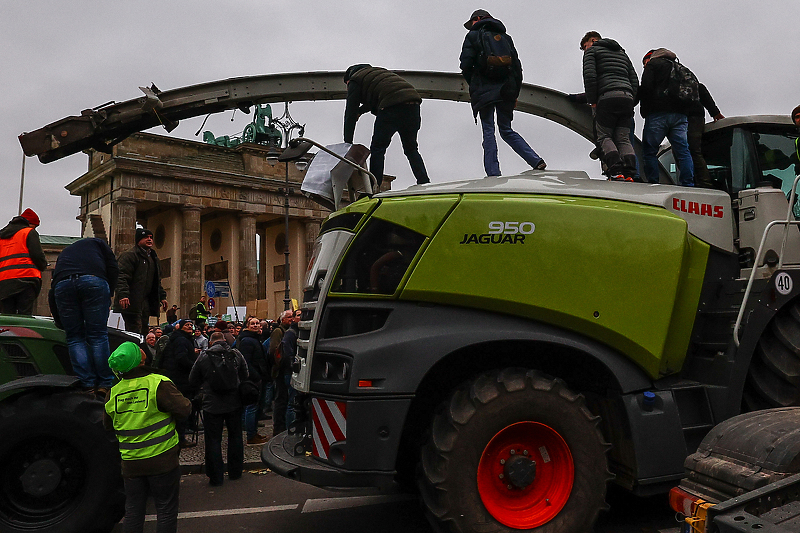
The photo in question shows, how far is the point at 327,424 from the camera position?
4.16 meters

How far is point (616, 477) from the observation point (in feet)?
14.7

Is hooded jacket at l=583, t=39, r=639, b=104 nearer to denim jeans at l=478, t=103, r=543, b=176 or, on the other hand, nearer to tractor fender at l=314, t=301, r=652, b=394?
denim jeans at l=478, t=103, r=543, b=176

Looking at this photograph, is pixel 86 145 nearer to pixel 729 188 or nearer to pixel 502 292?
pixel 502 292

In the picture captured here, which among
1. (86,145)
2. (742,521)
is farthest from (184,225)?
(742,521)

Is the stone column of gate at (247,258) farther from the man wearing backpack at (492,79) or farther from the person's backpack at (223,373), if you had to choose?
the man wearing backpack at (492,79)

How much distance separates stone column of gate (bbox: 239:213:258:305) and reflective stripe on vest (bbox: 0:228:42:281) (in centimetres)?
4220

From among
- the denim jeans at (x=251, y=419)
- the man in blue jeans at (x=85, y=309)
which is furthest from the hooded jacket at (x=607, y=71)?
the denim jeans at (x=251, y=419)

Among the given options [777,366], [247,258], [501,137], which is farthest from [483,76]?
[247,258]

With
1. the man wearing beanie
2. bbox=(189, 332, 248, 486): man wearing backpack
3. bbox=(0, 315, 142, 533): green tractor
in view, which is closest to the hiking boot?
bbox=(189, 332, 248, 486): man wearing backpack

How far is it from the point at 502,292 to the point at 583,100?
4266mm

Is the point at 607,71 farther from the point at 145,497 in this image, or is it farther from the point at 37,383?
the point at 37,383

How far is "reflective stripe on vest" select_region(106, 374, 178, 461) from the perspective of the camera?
4.63m

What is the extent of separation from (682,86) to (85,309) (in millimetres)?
5709

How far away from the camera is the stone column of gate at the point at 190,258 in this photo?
4628cm
